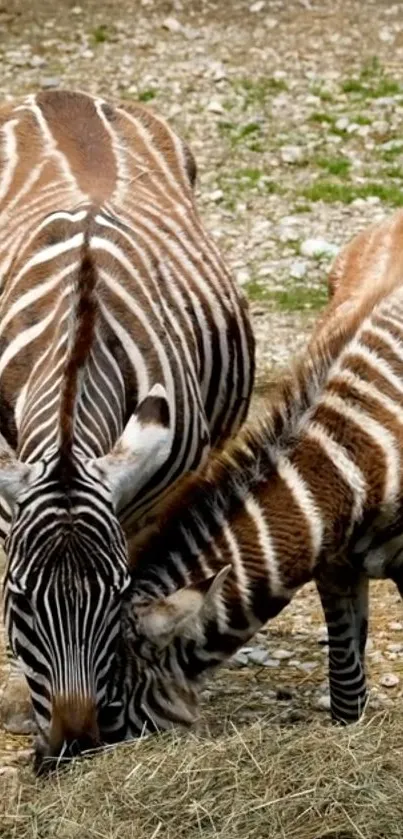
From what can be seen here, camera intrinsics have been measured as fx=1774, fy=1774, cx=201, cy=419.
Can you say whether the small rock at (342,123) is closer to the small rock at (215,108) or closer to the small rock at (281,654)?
the small rock at (215,108)

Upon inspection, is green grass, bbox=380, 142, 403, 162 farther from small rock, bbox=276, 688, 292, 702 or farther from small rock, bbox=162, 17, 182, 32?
small rock, bbox=276, 688, 292, 702

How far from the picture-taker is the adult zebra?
5934mm

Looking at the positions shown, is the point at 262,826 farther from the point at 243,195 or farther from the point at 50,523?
the point at 243,195

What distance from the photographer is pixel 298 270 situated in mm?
12484

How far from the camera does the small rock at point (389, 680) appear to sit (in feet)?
26.7

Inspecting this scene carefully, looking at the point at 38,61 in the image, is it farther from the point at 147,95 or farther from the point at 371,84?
the point at 371,84

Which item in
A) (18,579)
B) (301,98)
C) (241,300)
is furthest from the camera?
(301,98)

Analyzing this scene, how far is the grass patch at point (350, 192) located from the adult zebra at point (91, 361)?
464cm

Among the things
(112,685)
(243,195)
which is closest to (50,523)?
(112,685)

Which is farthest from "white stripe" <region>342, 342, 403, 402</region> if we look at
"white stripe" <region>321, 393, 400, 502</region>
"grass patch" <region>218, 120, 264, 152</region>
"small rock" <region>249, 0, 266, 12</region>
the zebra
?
"small rock" <region>249, 0, 266, 12</region>

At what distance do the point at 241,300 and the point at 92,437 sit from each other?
223 centimetres

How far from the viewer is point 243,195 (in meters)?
13.8

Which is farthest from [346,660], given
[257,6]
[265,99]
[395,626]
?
→ [257,6]

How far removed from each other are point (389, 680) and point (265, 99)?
317 inches
